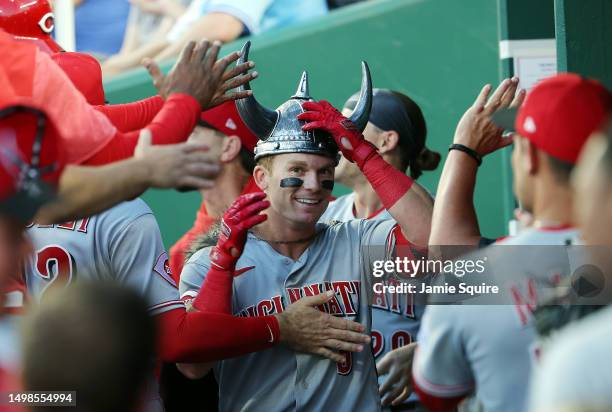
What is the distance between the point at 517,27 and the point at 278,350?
236 centimetres

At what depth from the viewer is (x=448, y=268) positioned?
11.0 feet

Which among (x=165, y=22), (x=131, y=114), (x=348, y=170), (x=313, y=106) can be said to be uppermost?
(x=165, y=22)

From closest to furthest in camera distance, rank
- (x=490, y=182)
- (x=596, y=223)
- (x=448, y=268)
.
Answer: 1. (x=596, y=223)
2. (x=448, y=268)
3. (x=490, y=182)

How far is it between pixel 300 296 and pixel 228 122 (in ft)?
5.34

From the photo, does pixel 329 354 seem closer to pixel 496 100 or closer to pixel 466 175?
pixel 466 175

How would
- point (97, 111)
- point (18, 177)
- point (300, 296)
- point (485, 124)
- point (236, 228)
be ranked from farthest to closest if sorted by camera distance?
point (300, 296)
point (236, 228)
point (485, 124)
point (97, 111)
point (18, 177)

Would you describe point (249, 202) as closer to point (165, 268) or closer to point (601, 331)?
point (165, 268)

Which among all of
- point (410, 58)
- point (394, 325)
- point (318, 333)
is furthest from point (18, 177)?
point (410, 58)

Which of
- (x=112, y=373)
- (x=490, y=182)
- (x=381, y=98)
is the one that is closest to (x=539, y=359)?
(x=112, y=373)

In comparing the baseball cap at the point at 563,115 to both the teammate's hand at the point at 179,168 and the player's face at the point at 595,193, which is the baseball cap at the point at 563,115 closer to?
the player's face at the point at 595,193

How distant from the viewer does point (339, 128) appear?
412cm

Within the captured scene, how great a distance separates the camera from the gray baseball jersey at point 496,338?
2.69 m

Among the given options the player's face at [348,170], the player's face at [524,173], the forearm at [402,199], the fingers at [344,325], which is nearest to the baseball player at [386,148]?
the player's face at [348,170]

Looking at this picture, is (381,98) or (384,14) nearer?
(381,98)
